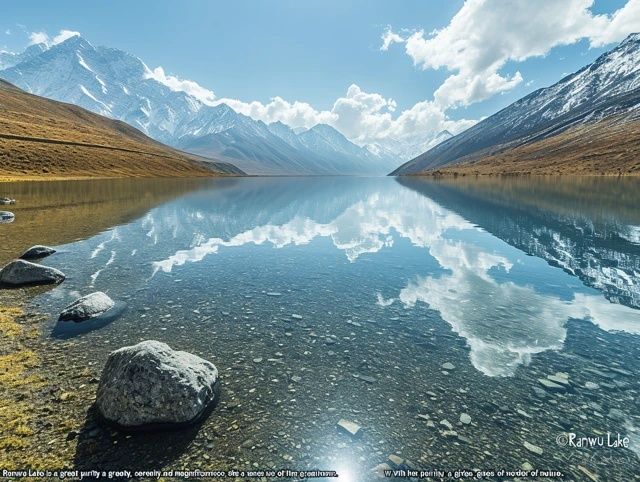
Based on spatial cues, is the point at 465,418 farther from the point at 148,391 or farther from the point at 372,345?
the point at 148,391

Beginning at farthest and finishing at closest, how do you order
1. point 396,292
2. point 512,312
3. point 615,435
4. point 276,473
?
point 396,292
point 512,312
point 615,435
point 276,473

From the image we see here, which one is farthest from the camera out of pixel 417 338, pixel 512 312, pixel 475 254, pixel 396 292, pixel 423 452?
pixel 475 254

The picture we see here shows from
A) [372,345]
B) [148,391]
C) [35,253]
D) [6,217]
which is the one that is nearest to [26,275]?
[35,253]

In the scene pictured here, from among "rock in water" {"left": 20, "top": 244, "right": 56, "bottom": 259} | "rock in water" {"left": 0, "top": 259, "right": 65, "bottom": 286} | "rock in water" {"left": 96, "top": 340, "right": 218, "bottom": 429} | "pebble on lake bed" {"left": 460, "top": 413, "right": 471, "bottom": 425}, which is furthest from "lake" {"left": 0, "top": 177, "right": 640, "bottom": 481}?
"rock in water" {"left": 0, "top": 259, "right": 65, "bottom": 286}

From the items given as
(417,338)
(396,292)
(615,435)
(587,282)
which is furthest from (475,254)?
(615,435)

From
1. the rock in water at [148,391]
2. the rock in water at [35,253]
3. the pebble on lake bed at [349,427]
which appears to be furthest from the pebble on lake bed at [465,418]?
the rock in water at [35,253]

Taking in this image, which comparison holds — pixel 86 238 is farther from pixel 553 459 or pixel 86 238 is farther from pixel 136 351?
pixel 553 459

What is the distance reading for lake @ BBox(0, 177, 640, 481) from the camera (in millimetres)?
8664

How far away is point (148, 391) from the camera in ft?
29.6

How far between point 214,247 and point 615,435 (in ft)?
95.0

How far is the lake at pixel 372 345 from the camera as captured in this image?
28.4 ft

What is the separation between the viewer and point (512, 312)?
17641 mm

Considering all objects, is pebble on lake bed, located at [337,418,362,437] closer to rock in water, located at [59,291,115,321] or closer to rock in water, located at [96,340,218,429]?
rock in water, located at [96,340,218,429]

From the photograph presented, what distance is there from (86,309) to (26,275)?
7634 mm
